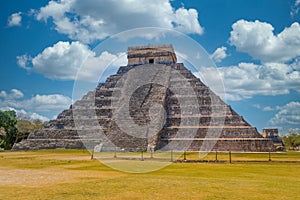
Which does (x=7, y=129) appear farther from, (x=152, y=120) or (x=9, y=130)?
(x=152, y=120)

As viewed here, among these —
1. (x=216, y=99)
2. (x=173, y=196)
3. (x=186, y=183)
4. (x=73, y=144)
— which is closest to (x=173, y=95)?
(x=216, y=99)

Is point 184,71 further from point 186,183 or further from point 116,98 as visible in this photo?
point 186,183

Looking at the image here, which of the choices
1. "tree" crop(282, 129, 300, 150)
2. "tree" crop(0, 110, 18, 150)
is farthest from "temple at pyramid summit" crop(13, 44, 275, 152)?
"tree" crop(282, 129, 300, 150)

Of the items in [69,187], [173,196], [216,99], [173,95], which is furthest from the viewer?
[173,95]

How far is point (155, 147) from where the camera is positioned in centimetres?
2944

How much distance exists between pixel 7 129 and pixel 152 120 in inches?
772

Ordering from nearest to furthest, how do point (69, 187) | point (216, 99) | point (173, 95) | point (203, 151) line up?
point (69, 187), point (203, 151), point (216, 99), point (173, 95)

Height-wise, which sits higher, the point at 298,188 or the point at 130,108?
the point at 130,108

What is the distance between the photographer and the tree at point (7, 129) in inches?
1609

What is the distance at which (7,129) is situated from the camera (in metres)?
41.2

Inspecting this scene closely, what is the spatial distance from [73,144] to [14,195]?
2498 centimetres

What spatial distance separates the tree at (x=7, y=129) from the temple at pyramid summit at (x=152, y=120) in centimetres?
701

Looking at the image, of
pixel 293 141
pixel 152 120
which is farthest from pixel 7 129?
pixel 293 141

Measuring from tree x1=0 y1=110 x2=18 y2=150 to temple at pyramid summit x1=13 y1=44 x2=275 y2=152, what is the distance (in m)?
7.01
